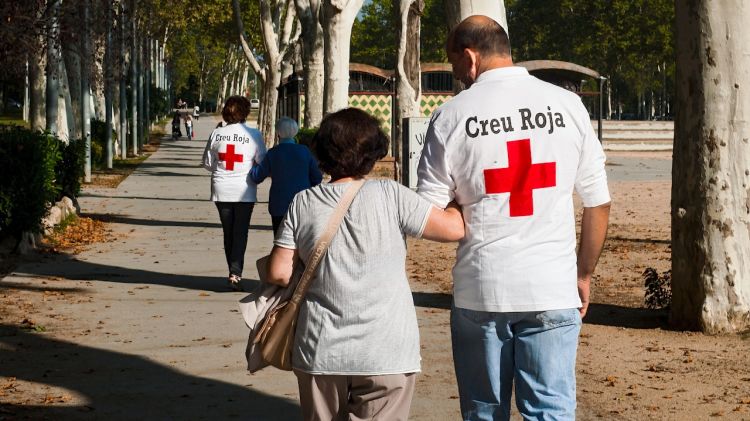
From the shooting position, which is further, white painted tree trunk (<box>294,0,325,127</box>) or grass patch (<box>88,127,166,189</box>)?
white painted tree trunk (<box>294,0,325,127</box>)

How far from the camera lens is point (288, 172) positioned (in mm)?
10703

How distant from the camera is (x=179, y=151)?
48188 mm

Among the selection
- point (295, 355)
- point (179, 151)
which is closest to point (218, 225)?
point (295, 355)

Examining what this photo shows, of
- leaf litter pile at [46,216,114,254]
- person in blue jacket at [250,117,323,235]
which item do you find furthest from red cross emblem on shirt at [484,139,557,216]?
leaf litter pile at [46,216,114,254]

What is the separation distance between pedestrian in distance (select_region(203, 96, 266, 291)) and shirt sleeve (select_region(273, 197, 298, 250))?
6860 mm

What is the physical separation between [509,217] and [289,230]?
0.70 meters

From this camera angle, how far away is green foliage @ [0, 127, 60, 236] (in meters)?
13.8

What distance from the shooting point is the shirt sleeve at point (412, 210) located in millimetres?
4230

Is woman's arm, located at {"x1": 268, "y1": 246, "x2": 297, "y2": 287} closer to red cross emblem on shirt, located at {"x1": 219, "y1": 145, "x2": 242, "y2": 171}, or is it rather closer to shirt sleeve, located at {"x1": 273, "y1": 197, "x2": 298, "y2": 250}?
shirt sleeve, located at {"x1": 273, "y1": 197, "x2": 298, "y2": 250}

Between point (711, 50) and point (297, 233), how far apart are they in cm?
550

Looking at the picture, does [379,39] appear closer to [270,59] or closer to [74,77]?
[270,59]

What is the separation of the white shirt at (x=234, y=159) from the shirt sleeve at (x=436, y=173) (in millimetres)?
6946

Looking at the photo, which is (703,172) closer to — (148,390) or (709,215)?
(709,215)

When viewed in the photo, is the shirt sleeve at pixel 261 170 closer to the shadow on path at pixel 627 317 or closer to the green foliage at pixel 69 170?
the shadow on path at pixel 627 317
